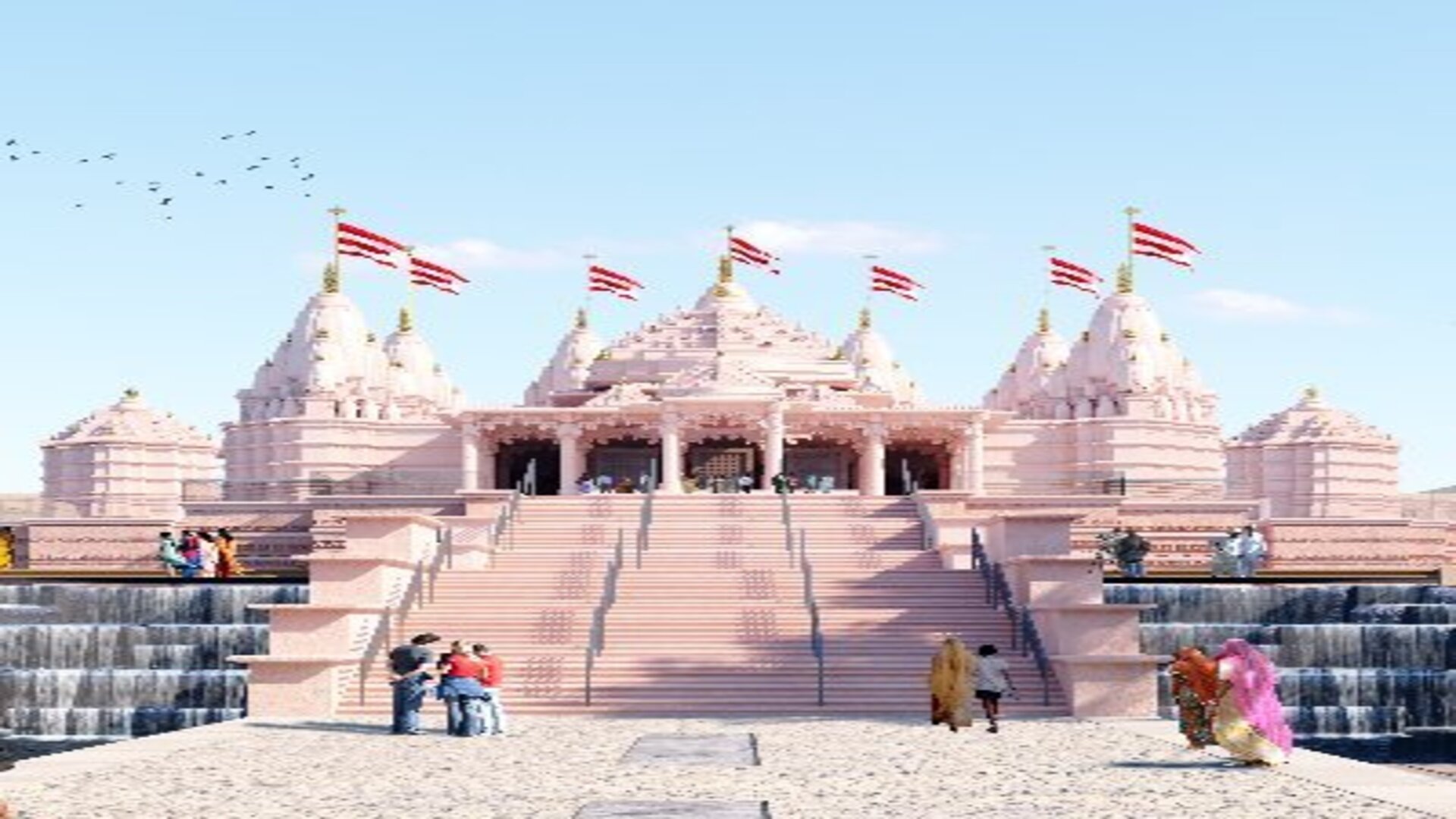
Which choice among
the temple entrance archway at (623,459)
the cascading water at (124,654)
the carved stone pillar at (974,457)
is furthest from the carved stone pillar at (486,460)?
the cascading water at (124,654)

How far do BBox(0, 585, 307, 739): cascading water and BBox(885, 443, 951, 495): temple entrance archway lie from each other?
3965cm

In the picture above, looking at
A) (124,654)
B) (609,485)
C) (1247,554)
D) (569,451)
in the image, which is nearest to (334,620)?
(124,654)

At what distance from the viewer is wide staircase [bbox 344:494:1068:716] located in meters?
29.7

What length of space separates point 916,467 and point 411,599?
45599mm

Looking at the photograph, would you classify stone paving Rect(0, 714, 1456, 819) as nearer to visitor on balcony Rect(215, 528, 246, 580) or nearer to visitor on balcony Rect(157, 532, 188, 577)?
visitor on balcony Rect(215, 528, 246, 580)

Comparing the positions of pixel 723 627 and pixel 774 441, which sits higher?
pixel 774 441

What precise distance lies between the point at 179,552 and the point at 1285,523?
31608mm

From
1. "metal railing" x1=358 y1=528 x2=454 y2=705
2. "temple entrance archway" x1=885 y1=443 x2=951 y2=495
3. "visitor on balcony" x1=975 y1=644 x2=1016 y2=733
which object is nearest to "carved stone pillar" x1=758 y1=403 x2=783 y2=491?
"temple entrance archway" x1=885 y1=443 x2=951 y2=495

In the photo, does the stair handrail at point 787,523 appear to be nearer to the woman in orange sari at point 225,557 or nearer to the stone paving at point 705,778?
the woman in orange sari at point 225,557

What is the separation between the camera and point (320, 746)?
949 inches

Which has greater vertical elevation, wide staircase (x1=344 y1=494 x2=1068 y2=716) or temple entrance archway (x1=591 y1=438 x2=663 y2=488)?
temple entrance archway (x1=591 y1=438 x2=663 y2=488)

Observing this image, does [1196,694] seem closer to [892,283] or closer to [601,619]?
[601,619]

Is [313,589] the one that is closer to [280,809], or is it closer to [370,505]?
[280,809]

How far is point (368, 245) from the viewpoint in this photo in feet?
257
